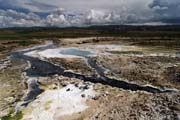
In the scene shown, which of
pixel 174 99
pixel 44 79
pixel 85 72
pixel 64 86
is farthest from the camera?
pixel 85 72

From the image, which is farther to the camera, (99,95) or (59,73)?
(59,73)

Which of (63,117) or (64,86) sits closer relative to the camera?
(63,117)

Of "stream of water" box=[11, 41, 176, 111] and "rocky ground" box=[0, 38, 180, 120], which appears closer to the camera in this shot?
"rocky ground" box=[0, 38, 180, 120]

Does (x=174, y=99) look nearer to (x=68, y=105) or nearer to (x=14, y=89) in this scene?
(x=68, y=105)

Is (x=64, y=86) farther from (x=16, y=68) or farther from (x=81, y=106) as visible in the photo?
(x=16, y=68)

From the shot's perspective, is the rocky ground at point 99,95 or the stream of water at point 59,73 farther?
the stream of water at point 59,73

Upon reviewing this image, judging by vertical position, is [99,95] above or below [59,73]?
above

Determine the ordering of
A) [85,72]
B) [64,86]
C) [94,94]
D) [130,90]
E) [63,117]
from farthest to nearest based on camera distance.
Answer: [85,72], [64,86], [130,90], [94,94], [63,117]

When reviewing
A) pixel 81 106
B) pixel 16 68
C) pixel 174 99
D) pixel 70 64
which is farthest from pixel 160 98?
pixel 16 68

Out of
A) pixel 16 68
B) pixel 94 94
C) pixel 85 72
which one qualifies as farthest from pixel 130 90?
pixel 16 68
